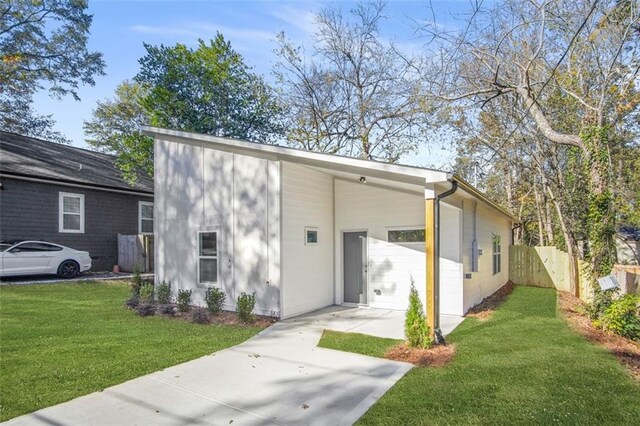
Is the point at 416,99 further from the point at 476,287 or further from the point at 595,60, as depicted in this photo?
the point at 476,287

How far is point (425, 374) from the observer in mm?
4844

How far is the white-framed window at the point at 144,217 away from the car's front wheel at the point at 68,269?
145 inches

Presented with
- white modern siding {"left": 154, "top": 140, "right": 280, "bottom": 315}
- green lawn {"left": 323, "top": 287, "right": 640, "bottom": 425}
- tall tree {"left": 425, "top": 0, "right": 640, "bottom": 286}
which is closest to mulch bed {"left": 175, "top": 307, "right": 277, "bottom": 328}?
white modern siding {"left": 154, "top": 140, "right": 280, "bottom": 315}

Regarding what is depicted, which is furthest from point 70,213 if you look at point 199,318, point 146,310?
point 199,318

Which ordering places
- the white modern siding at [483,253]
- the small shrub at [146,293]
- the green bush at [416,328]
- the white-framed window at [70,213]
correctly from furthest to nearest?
the white-framed window at [70,213], the small shrub at [146,293], the white modern siding at [483,253], the green bush at [416,328]

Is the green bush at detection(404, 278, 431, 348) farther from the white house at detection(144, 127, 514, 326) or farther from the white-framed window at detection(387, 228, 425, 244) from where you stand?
the white-framed window at detection(387, 228, 425, 244)

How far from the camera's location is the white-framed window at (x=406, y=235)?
899cm

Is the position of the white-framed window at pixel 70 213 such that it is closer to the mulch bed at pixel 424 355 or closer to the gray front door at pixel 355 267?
the gray front door at pixel 355 267

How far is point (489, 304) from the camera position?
10258 mm

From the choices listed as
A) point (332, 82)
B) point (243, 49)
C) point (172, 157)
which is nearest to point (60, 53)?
point (243, 49)

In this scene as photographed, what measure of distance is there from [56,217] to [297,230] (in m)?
10.6

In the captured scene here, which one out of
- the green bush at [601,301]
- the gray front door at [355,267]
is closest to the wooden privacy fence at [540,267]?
the green bush at [601,301]

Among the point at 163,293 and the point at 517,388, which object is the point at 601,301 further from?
the point at 163,293

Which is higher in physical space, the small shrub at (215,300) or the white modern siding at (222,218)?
the white modern siding at (222,218)
